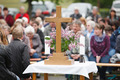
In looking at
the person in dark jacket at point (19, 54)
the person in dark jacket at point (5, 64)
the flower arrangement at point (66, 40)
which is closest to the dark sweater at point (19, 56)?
the person in dark jacket at point (19, 54)

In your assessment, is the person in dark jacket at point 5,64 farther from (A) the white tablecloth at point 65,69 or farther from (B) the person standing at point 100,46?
(B) the person standing at point 100,46

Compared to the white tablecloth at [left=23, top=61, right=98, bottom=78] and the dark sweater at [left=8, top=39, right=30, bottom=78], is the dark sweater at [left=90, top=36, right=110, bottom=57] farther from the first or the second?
the white tablecloth at [left=23, top=61, right=98, bottom=78]

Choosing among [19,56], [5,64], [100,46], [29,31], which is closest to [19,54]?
[19,56]

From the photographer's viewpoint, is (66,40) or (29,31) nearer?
(66,40)

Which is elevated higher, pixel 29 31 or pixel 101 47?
pixel 29 31

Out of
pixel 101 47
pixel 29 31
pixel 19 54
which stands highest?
pixel 19 54

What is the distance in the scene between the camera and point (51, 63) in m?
7.70

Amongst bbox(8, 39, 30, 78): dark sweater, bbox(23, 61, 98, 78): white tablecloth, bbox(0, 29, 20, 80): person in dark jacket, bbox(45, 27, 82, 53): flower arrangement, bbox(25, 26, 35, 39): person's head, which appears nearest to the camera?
bbox(0, 29, 20, 80): person in dark jacket

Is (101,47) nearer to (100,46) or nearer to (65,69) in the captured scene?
(100,46)

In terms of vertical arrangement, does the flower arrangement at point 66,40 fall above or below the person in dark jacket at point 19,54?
above

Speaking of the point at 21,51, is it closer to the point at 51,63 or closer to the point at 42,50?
the point at 51,63

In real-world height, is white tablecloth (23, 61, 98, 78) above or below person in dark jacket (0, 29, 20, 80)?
below

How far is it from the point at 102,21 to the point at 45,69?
8315 mm

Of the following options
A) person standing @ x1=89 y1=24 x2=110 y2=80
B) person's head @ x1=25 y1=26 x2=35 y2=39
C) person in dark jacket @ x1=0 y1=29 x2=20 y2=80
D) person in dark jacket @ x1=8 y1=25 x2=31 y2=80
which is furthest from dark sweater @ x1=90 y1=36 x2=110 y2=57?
person in dark jacket @ x1=0 y1=29 x2=20 y2=80
